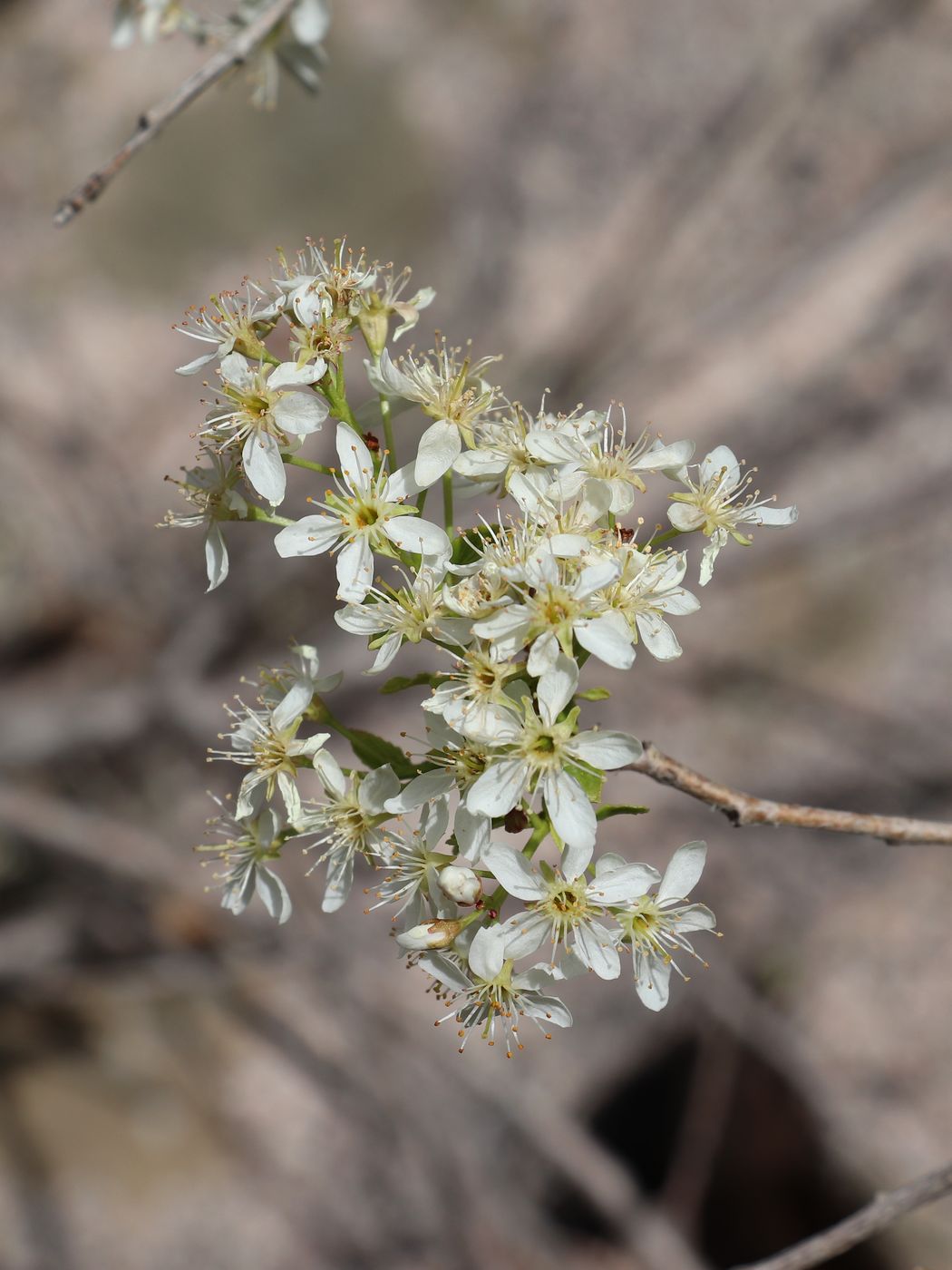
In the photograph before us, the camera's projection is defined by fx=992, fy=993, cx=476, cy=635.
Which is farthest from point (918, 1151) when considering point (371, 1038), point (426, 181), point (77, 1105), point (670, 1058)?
point (426, 181)

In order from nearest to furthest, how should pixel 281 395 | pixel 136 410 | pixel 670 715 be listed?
1. pixel 281 395
2. pixel 670 715
3. pixel 136 410

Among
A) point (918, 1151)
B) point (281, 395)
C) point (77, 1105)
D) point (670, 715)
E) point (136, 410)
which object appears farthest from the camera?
point (136, 410)

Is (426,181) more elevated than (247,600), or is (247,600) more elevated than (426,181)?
(426,181)

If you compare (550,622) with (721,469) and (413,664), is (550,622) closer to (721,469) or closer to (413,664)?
(721,469)

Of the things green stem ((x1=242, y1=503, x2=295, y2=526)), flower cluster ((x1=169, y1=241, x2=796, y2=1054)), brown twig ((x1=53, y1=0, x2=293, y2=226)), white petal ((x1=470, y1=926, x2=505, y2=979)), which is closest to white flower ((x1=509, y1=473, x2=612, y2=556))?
flower cluster ((x1=169, y1=241, x2=796, y2=1054))

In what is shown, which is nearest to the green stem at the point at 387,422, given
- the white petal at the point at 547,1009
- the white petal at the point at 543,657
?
the white petal at the point at 543,657

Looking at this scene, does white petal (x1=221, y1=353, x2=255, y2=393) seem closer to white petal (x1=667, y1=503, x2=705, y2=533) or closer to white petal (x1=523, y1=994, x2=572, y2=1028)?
white petal (x1=667, y1=503, x2=705, y2=533)

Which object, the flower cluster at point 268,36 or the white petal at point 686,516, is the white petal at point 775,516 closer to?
the white petal at point 686,516

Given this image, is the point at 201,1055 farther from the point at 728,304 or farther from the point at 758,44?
the point at 758,44
